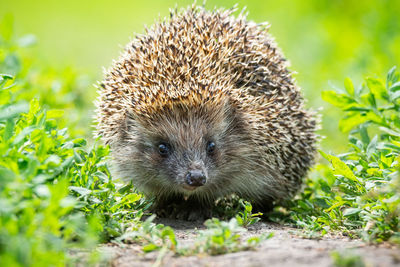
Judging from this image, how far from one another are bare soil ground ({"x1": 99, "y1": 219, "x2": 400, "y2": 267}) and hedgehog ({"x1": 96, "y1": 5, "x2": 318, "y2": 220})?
46.4 inches

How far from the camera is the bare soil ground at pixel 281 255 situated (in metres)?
3.00

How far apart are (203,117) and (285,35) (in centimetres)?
803

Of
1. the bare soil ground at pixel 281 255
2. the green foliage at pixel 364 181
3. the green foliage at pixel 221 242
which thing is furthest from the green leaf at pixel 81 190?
the green foliage at pixel 364 181

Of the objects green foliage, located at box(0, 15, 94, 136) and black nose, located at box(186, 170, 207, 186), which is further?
green foliage, located at box(0, 15, 94, 136)

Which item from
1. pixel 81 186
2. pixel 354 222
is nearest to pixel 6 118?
pixel 81 186

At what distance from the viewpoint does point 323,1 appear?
12953mm

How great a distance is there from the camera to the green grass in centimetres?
290

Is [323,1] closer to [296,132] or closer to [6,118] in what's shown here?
[296,132]

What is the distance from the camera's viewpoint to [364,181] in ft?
13.2

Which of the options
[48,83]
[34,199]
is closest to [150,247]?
[34,199]

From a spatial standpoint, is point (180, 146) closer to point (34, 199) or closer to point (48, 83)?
point (34, 199)

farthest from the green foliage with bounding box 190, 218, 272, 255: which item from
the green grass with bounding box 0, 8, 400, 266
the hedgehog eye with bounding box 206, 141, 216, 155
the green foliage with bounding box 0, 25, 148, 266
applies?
the hedgehog eye with bounding box 206, 141, 216, 155

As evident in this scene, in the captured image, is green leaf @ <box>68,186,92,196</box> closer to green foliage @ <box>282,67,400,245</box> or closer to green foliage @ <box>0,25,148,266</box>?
green foliage @ <box>0,25,148,266</box>

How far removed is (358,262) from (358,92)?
2260 mm
